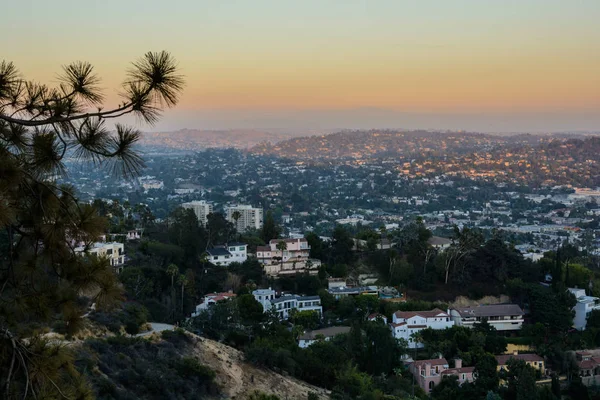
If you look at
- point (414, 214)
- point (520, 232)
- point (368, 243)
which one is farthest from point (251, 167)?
point (368, 243)

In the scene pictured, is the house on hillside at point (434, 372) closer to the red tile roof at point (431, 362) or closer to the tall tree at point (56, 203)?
the red tile roof at point (431, 362)

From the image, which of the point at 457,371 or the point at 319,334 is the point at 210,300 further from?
the point at 457,371

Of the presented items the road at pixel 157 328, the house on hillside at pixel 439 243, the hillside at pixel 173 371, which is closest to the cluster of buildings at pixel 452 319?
the hillside at pixel 173 371

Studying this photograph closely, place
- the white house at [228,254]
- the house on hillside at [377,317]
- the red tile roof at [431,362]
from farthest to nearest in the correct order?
the white house at [228,254], the house on hillside at [377,317], the red tile roof at [431,362]

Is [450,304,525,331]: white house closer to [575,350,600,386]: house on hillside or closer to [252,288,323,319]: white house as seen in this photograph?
[575,350,600,386]: house on hillside

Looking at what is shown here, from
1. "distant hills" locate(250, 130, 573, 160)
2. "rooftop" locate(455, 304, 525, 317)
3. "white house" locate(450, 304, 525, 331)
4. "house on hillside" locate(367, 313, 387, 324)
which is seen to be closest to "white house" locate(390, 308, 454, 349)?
"house on hillside" locate(367, 313, 387, 324)

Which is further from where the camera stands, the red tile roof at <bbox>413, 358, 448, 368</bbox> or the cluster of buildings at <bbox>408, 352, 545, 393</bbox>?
the red tile roof at <bbox>413, 358, 448, 368</bbox>
